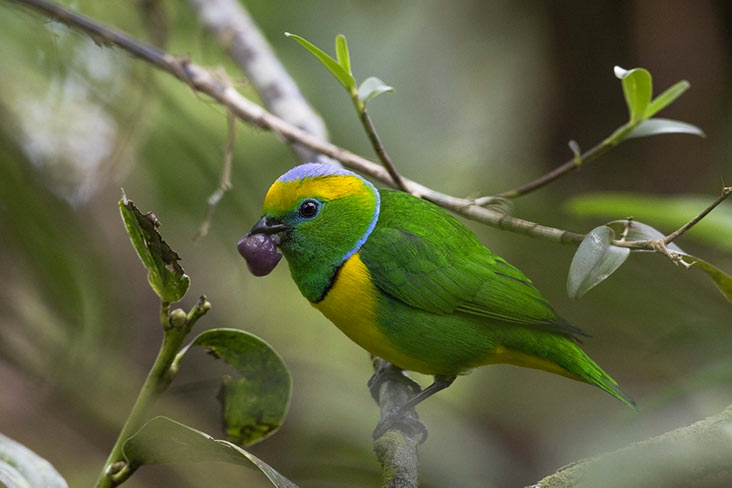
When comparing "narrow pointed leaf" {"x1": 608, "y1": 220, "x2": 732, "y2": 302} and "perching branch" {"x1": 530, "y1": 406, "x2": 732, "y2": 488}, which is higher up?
"narrow pointed leaf" {"x1": 608, "y1": 220, "x2": 732, "y2": 302}

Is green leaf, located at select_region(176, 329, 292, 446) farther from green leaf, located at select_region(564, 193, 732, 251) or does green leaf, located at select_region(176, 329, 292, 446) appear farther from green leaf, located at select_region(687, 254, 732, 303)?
green leaf, located at select_region(564, 193, 732, 251)

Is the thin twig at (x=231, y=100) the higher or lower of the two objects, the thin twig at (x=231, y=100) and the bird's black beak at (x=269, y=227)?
the higher

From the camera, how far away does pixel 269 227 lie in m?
2.39

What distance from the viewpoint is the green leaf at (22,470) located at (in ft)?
4.71

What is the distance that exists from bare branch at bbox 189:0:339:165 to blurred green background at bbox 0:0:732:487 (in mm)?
126

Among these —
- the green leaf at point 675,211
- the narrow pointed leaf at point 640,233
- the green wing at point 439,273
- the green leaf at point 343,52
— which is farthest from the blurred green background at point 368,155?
the green leaf at point 343,52

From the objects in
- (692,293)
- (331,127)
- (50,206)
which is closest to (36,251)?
(50,206)

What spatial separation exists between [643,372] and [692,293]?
100 centimetres

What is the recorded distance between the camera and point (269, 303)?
4.82 meters

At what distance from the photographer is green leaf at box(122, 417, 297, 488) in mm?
1378

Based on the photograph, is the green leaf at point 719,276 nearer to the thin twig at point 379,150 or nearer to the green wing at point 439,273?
the green wing at point 439,273

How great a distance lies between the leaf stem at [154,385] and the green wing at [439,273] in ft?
3.12

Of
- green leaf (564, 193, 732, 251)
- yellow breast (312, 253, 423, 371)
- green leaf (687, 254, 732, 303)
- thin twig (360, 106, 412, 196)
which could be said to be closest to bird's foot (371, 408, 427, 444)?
yellow breast (312, 253, 423, 371)

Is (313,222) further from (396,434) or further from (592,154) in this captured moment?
(592,154)
